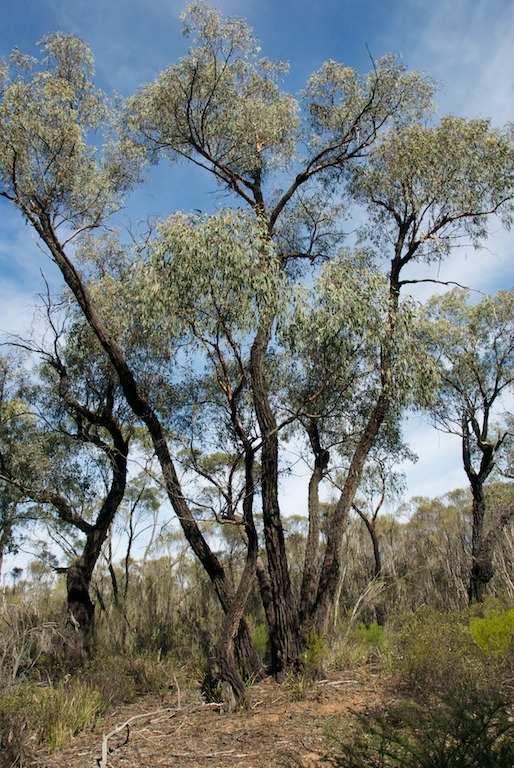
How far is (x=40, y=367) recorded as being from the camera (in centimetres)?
984

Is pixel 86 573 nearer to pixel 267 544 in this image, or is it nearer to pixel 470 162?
pixel 267 544

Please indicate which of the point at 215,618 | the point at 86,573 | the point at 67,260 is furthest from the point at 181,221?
the point at 215,618

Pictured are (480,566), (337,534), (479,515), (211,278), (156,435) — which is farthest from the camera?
(479,515)

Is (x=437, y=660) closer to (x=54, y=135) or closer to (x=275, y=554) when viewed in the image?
(x=275, y=554)

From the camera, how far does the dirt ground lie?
3.65m

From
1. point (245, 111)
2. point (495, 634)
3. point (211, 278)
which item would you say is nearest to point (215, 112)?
point (245, 111)

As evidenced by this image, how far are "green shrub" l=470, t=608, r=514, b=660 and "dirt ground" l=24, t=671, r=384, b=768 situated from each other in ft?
3.69

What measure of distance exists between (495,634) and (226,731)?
8.90 ft

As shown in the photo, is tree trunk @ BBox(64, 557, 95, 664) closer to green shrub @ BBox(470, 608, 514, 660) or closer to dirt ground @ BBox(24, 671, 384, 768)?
dirt ground @ BBox(24, 671, 384, 768)

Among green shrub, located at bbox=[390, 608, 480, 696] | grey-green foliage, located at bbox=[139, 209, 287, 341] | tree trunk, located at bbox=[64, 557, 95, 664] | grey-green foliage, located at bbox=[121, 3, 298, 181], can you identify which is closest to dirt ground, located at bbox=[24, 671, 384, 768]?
green shrub, located at bbox=[390, 608, 480, 696]

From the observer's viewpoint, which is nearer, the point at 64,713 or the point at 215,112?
the point at 64,713

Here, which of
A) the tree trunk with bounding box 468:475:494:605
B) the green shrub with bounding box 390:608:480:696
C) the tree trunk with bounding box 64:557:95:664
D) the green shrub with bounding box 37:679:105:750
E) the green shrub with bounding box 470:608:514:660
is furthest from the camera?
the tree trunk with bounding box 468:475:494:605

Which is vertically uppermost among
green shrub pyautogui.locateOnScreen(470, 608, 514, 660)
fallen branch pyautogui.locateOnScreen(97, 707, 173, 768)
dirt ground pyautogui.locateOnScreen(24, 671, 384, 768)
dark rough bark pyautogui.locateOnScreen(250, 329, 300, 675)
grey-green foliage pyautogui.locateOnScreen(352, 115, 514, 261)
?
grey-green foliage pyautogui.locateOnScreen(352, 115, 514, 261)

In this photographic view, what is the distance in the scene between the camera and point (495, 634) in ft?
16.0
